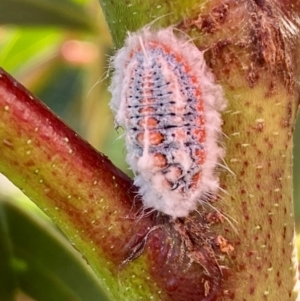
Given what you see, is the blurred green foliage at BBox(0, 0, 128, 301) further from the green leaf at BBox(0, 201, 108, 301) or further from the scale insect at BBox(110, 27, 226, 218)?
the scale insect at BBox(110, 27, 226, 218)

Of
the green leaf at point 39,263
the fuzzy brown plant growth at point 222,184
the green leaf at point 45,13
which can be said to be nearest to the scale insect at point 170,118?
the fuzzy brown plant growth at point 222,184

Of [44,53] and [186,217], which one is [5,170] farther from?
[44,53]

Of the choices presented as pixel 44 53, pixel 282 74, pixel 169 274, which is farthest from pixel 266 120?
pixel 44 53

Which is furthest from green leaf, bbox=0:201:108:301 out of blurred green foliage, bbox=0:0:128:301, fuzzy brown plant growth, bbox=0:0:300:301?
fuzzy brown plant growth, bbox=0:0:300:301

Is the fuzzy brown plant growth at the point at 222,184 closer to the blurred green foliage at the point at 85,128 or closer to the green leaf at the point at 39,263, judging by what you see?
the blurred green foliage at the point at 85,128

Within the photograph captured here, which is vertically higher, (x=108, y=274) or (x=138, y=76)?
(x=138, y=76)

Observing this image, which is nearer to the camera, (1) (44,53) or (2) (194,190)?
(2) (194,190)

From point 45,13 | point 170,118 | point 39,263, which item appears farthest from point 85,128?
point 170,118
